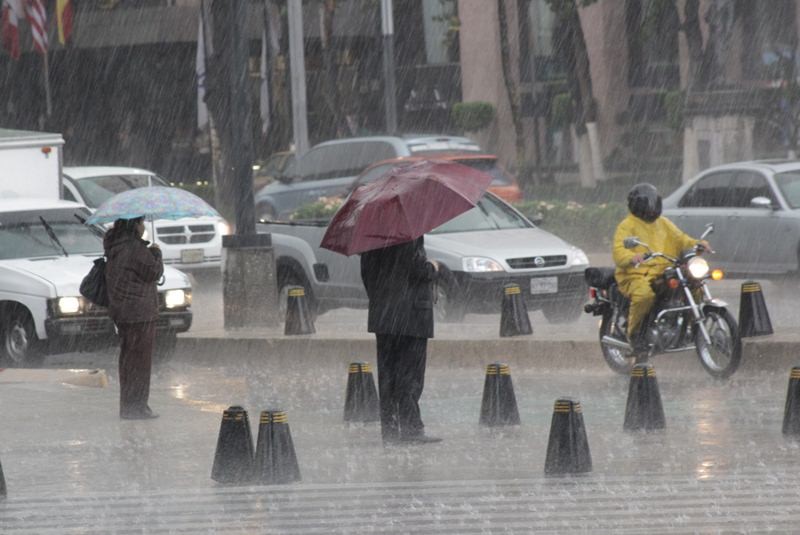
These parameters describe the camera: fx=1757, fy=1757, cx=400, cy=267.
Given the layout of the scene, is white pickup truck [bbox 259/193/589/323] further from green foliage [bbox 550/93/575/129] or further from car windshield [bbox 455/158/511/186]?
green foliage [bbox 550/93/575/129]

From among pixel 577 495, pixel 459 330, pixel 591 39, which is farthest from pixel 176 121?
pixel 577 495

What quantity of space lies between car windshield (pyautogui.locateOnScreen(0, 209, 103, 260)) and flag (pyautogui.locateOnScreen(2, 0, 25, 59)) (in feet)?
82.7

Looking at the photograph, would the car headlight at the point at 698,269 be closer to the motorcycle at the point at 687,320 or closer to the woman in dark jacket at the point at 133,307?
the motorcycle at the point at 687,320

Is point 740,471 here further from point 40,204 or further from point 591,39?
point 591,39

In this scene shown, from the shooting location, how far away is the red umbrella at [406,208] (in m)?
10.6

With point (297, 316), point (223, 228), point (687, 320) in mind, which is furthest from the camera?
point (223, 228)

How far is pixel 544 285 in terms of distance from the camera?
17.1 metres

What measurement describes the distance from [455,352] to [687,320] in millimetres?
2622

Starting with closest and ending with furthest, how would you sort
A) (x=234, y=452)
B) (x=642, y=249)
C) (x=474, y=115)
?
(x=234, y=452)
(x=642, y=249)
(x=474, y=115)

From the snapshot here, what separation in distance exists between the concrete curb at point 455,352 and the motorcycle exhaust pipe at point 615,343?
0.76 m

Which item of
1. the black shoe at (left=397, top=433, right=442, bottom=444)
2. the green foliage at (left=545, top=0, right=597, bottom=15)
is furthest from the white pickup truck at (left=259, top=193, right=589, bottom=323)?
the green foliage at (left=545, top=0, right=597, bottom=15)

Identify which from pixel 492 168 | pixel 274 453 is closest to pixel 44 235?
pixel 274 453

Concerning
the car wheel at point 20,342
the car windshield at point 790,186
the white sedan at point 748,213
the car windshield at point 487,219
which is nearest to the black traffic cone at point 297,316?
the car windshield at point 487,219

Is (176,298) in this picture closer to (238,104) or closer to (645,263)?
(238,104)
